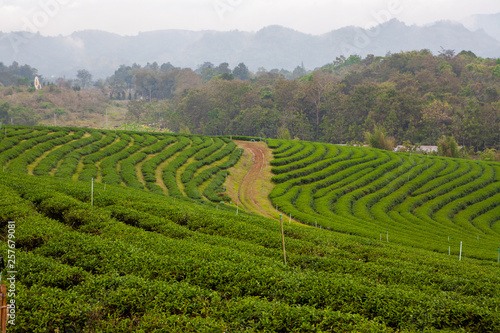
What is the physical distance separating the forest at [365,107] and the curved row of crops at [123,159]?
3261cm

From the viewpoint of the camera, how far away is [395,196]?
36.9 m

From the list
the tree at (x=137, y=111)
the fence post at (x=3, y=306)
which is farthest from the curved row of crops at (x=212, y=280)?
the tree at (x=137, y=111)

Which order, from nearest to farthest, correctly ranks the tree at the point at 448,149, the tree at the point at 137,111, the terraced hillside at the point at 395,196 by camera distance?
the terraced hillside at the point at 395,196 < the tree at the point at 448,149 < the tree at the point at 137,111

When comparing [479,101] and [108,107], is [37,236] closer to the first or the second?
Result: [479,101]

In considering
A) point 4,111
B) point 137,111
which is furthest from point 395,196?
point 137,111

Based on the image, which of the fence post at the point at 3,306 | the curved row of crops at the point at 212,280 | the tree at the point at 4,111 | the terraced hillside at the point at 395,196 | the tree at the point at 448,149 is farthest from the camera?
the tree at the point at 4,111

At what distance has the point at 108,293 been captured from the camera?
9.34 metres

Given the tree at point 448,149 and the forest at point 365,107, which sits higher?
the forest at point 365,107

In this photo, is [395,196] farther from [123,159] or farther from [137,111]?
[137,111]

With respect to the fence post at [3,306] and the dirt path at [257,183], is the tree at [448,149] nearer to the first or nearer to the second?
the dirt path at [257,183]

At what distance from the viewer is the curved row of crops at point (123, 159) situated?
31.8 metres

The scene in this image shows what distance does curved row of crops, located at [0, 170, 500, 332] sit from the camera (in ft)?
27.9

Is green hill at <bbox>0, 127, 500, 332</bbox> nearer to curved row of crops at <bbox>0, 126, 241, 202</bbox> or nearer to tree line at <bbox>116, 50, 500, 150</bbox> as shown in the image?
curved row of crops at <bbox>0, 126, 241, 202</bbox>

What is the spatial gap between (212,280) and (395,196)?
29.9 m
